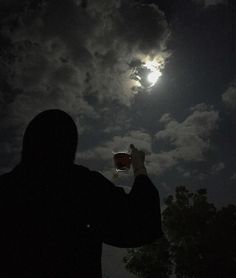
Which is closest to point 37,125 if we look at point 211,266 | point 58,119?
point 58,119

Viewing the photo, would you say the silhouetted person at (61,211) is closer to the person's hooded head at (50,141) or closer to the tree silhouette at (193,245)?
the person's hooded head at (50,141)

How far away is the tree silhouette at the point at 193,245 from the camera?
37.2 metres

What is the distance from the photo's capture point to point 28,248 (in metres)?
1.78

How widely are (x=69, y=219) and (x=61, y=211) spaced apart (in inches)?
2.2

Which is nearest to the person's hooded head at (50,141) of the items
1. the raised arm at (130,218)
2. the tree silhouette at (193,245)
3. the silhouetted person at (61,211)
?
the silhouetted person at (61,211)

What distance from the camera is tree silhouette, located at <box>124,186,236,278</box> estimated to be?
37.2m

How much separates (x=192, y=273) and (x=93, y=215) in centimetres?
3833

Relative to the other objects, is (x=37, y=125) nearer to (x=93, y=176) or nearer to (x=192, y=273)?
(x=93, y=176)

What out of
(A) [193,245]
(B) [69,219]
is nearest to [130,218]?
(B) [69,219]

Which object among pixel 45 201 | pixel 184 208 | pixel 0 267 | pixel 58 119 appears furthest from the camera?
pixel 184 208

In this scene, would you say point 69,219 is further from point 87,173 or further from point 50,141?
point 50,141

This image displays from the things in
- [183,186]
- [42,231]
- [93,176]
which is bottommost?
[42,231]

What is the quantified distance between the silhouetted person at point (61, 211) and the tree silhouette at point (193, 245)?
37.5 metres

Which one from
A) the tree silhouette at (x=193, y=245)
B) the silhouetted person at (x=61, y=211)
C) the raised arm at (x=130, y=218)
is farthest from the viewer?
the tree silhouette at (x=193, y=245)
